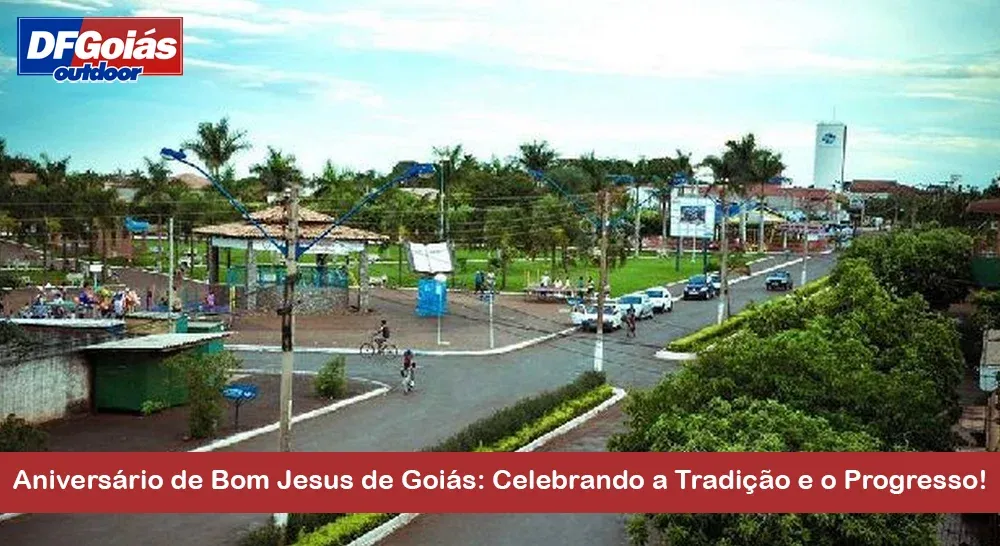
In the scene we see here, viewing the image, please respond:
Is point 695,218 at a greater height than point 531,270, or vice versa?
point 695,218

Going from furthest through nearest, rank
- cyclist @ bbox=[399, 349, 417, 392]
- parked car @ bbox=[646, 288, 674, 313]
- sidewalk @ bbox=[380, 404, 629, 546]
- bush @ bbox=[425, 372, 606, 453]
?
parked car @ bbox=[646, 288, 674, 313] → cyclist @ bbox=[399, 349, 417, 392] → bush @ bbox=[425, 372, 606, 453] → sidewalk @ bbox=[380, 404, 629, 546]

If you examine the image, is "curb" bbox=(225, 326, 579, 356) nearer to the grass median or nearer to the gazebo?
the grass median

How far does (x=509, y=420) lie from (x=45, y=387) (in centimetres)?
1151

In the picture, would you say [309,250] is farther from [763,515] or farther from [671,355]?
[763,515]

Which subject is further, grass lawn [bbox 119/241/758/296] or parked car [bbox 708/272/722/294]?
grass lawn [bbox 119/241/758/296]

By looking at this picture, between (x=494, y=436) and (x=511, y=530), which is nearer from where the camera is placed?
(x=511, y=530)

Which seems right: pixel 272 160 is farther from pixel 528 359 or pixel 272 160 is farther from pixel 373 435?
pixel 373 435

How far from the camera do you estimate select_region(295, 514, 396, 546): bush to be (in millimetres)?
18234

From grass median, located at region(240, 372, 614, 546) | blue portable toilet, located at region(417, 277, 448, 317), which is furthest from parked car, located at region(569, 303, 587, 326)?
grass median, located at region(240, 372, 614, 546)

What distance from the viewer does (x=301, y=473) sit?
17.7 meters

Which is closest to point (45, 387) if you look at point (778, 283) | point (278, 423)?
point (278, 423)

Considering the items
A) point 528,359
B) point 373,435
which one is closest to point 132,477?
point 373,435

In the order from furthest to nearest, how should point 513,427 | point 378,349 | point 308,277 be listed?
point 308,277 → point 378,349 → point 513,427

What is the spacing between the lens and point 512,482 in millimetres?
15445
